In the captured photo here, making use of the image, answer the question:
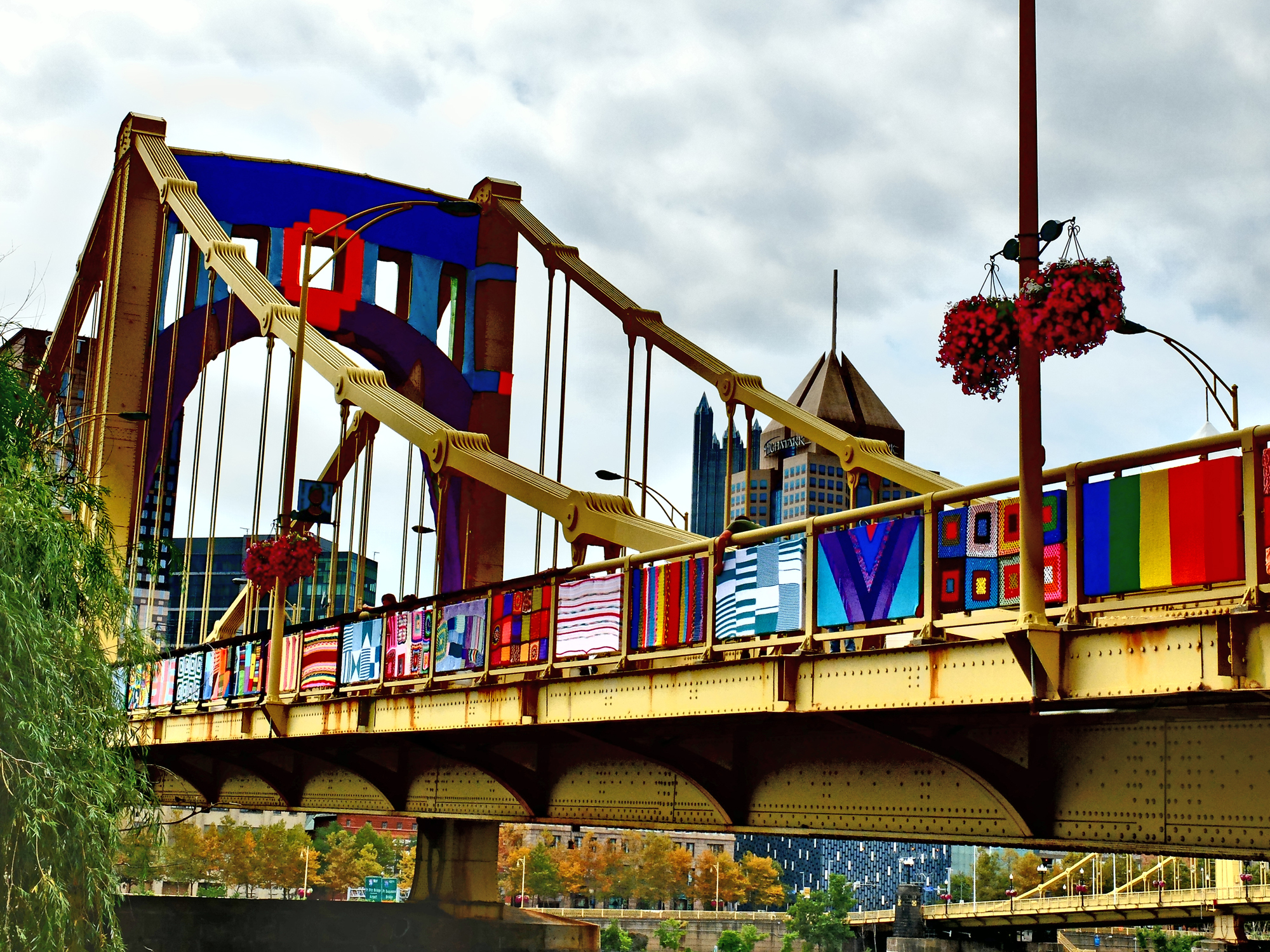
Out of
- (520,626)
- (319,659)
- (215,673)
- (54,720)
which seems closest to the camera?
(54,720)

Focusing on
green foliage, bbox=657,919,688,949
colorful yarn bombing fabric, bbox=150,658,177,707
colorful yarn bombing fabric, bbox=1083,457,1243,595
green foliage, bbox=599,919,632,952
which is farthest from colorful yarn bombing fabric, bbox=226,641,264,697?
green foliage, bbox=657,919,688,949

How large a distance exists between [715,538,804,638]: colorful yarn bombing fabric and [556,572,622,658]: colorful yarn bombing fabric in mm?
1738

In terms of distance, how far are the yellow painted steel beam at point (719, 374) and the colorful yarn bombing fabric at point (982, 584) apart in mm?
12213

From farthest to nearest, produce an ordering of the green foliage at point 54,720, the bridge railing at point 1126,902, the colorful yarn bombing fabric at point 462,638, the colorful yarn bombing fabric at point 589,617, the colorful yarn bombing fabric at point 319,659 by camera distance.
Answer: the bridge railing at point 1126,902 < the colorful yarn bombing fabric at point 319,659 < the colorful yarn bombing fabric at point 462,638 < the colorful yarn bombing fabric at point 589,617 < the green foliage at point 54,720

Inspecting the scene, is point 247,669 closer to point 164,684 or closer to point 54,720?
point 164,684

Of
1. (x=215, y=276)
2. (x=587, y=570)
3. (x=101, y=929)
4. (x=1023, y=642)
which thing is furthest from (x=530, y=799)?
(x=215, y=276)

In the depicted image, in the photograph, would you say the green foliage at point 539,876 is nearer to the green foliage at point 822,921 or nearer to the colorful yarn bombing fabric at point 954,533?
the green foliage at point 822,921

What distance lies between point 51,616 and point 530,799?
7.24 m

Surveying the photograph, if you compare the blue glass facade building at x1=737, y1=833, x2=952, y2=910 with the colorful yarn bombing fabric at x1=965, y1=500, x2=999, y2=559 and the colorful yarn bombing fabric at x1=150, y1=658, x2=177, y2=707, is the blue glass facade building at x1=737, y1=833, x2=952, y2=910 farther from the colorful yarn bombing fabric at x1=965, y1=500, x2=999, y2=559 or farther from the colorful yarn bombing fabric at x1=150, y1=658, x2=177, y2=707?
the colorful yarn bombing fabric at x1=965, y1=500, x2=999, y2=559

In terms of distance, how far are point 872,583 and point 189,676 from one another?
1946 centimetres

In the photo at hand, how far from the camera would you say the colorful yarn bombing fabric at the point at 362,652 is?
73.3 ft

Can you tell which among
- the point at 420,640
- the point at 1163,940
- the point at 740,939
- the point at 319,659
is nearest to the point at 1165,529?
the point at 420,640

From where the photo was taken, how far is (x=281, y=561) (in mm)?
25828

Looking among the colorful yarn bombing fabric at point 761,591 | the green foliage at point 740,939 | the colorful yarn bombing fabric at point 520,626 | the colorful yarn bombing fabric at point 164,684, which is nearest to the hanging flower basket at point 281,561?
the colorful yarn bombing fabric at point 164,684
